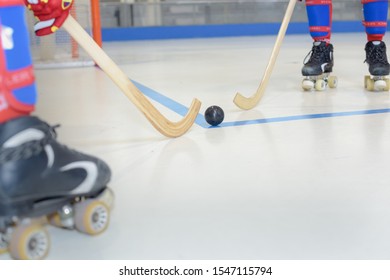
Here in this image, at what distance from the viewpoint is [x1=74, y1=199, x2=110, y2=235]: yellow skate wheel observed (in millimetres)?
767

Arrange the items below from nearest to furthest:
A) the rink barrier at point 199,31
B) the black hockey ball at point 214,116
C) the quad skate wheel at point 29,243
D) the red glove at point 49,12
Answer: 1. the quad skate wheel at point 29,243
2. the red glove at point 49,12
3. the black hockey ball at point 214,116
4. the rink barrier at point 199,31

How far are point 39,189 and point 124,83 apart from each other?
498 millimetres

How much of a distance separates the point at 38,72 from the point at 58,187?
266 centimetres

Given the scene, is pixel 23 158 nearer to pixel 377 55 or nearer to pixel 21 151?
pixel 21 151

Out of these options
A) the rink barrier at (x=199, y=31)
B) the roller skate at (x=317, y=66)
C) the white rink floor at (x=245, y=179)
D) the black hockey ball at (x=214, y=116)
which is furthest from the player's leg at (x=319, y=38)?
the rink barrier at (x=199, y=31)

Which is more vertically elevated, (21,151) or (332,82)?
(21,151)

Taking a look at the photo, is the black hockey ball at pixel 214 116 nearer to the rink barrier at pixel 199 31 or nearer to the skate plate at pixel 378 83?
the skate plate at pixel 378 83

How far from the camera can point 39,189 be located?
72 cm

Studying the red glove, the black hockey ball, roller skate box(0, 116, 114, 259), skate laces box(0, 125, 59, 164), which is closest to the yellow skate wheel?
roller skate box(0, 116, 114, 259)

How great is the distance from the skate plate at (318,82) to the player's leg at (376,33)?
0.18 meters

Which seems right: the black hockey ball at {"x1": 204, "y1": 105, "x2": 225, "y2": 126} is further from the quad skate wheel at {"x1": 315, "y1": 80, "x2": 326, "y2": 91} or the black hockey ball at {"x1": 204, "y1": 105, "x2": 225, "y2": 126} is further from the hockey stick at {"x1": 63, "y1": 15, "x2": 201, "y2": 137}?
the quad skate wheel at {"x1": 315, "y1": 80, "x2": 326, "y2": 91}

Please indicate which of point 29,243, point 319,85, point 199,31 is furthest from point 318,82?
point 199,31

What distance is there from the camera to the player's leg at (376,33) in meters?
2.00

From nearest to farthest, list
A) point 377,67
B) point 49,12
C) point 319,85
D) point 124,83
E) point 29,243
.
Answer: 1. point 29,243
2. point 49,12
3. point 124,83
4. point 377,67
5. point 319,85
